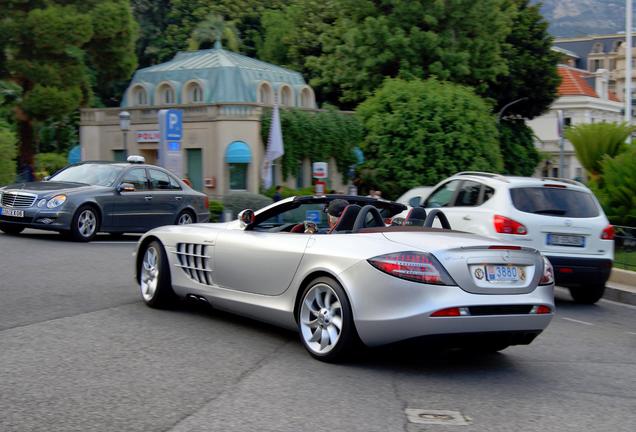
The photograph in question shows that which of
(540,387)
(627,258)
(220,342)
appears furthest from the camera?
(627,258)

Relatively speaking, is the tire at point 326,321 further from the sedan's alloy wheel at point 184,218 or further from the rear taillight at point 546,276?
the sedan's alloy wheel at point 184,218

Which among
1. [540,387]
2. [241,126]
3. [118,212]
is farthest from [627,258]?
[241,126]

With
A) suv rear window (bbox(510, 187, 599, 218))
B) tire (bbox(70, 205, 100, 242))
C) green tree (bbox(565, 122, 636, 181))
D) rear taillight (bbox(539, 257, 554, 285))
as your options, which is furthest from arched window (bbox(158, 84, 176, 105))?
rear taillight (bbox(539, 257, 554, 285))

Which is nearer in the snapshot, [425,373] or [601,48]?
[425,373]

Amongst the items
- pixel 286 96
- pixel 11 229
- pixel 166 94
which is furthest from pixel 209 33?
pixel 11 229

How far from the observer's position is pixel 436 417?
5.45 metres

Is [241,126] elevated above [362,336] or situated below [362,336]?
above

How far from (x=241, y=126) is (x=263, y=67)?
764 cm

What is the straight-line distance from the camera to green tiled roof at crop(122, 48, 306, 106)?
46406 mm

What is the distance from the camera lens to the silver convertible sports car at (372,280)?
639 centimetres

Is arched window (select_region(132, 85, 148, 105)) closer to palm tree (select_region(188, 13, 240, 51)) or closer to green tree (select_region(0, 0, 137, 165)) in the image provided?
green tree (select_region(0, 0, 137, 165))

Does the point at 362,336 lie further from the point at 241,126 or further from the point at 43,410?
the point at 241,126

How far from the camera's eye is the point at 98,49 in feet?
131

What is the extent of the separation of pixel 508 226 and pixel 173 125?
17.4 meters
